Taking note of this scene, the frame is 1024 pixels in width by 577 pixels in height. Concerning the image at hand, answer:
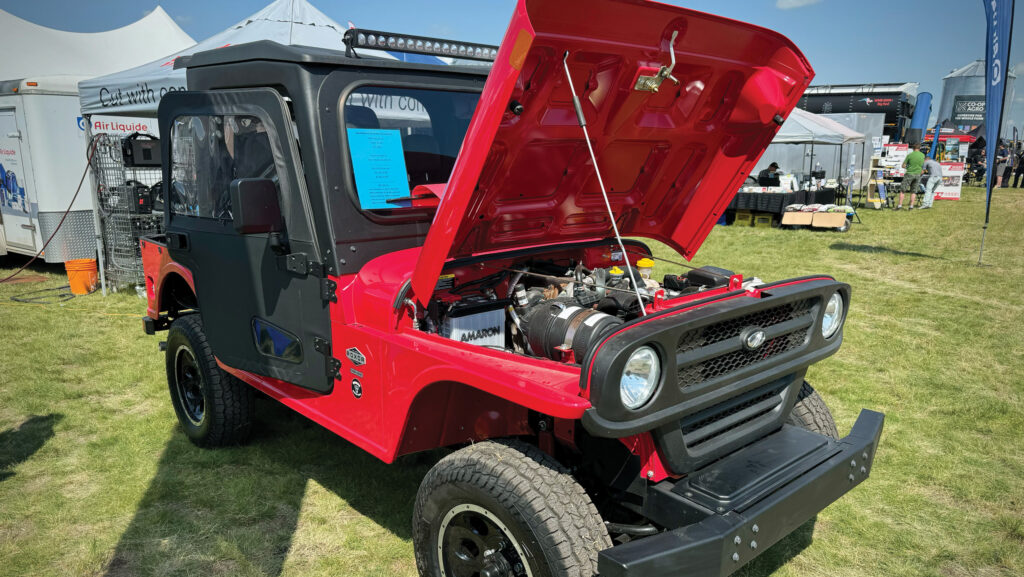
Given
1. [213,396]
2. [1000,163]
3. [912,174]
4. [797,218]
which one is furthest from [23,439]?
[1000,163]

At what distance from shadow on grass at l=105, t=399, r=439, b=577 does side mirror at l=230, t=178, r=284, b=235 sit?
1551 mm

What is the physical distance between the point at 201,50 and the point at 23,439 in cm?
503

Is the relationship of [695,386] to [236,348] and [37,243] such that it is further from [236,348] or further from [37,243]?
[37,243]

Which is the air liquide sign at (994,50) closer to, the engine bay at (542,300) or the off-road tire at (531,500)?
the engine bay at (542,300)

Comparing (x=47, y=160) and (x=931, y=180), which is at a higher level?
(x=47, y=160)

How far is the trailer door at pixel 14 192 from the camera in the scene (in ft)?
29.2

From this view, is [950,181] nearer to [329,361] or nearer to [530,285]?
[530,285]

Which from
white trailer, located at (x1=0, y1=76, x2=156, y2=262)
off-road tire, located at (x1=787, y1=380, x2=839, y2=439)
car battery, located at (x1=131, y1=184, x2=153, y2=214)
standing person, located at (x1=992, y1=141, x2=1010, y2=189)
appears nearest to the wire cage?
car battery, located at (x1=131, y1=184, x2=153, y2=214)

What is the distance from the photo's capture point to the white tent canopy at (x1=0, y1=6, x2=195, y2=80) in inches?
501

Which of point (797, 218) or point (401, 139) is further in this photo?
point (797, 218)

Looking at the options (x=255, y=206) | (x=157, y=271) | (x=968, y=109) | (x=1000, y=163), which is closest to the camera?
(x=255, y=206)

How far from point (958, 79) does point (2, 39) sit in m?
50.5

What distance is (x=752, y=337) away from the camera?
2.29 meters

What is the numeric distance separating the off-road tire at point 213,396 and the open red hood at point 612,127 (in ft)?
6.09
